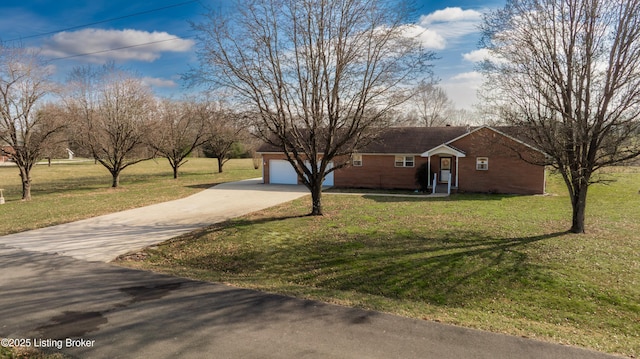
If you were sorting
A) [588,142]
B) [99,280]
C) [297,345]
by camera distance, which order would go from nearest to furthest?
1. [297,345]
2. [99,280]
3. [588,142]

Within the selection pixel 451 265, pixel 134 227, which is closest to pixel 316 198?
pixel 134 227

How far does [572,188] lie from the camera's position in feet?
36.9

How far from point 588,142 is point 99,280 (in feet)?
39.9

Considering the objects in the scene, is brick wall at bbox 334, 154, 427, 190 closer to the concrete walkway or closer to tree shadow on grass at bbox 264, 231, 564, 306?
tree shadow on grass at bbox 264, 231, 564, 306

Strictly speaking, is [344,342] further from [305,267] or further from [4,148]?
[4,148]

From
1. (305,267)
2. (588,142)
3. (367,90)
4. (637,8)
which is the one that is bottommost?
(305,267)

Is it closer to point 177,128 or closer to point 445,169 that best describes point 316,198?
point 445,169

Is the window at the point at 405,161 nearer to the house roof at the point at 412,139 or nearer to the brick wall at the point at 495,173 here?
the house roof at the point at 412,139

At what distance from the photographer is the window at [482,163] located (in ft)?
72.1

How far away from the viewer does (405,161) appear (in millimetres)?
24109

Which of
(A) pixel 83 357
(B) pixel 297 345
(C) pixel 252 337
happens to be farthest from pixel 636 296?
(A) pixel 83 357

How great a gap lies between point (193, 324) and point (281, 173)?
2246cm

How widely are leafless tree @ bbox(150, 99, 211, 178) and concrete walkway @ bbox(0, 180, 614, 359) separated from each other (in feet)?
77.3

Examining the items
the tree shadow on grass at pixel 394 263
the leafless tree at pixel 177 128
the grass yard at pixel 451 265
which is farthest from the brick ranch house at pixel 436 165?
the tree shadow on grass at pixel 394 263
